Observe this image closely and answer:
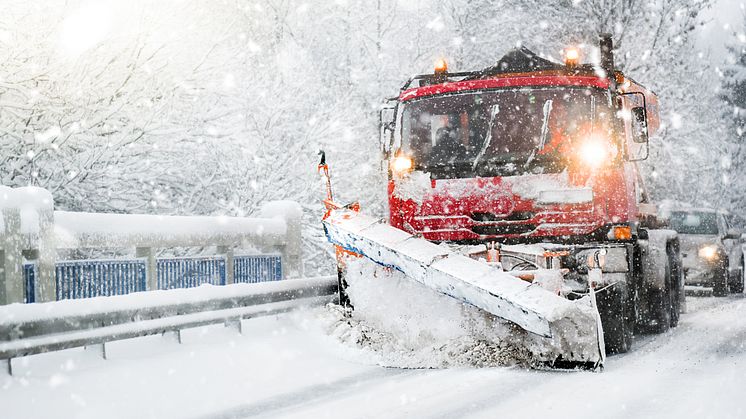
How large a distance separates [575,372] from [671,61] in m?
21.0

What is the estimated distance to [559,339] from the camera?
7102 millimetres

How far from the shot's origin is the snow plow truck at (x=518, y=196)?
7.89 m

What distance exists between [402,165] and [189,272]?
267cm

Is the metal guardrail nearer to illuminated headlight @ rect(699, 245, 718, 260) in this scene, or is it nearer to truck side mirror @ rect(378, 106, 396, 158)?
truck side mirror @ rect(378, 106, 396, 158)

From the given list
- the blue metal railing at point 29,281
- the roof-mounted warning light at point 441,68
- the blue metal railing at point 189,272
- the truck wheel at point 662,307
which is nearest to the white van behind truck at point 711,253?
the truck wheel at point 662,307

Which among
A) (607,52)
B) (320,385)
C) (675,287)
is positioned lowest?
(320,385)

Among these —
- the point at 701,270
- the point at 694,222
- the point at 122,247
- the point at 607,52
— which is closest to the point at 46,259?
the point at 122,247

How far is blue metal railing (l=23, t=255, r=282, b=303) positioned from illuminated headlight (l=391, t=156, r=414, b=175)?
252cm

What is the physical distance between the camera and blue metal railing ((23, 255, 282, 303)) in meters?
7.76

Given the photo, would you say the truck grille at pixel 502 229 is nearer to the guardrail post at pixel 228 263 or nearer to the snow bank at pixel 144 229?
the snow bank at pixel 144 229

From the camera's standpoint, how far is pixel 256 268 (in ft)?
37.3

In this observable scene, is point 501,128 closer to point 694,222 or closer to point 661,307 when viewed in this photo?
point 661,307

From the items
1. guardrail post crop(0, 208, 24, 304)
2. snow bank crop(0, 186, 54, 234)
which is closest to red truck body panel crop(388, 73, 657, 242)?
snow bank crop(0, 186, 54, 234)

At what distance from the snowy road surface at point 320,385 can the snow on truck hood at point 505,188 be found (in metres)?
1.60
